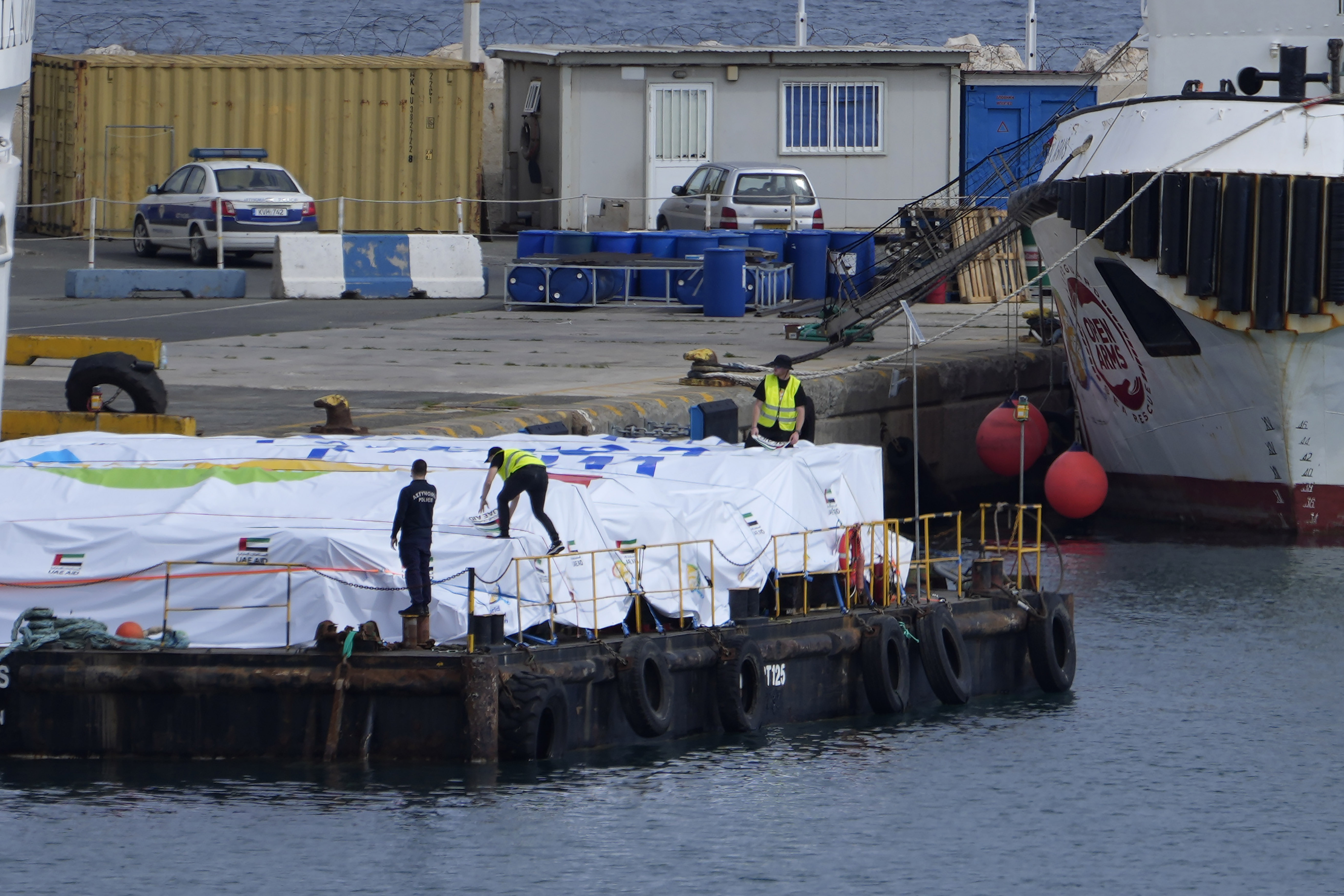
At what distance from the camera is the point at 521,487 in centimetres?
1245

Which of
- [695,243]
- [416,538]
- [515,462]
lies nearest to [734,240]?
[695,243]

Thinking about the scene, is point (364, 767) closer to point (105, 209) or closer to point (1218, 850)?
point (1218, 850)

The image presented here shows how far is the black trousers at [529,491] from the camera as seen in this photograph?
12.4 meters

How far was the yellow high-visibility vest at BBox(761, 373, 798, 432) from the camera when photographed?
16.3m

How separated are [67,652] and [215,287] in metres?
17.5

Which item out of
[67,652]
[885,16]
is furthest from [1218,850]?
[885,16]

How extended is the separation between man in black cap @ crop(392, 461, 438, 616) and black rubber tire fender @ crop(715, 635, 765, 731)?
199 cm

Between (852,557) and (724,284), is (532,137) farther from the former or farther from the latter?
(852,557)

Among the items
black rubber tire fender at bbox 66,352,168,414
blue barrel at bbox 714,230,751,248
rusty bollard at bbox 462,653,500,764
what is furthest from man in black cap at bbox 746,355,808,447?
blue barrel at bbox 714,230,751,248

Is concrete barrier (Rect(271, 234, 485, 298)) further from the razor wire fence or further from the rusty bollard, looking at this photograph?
the razor wire fence

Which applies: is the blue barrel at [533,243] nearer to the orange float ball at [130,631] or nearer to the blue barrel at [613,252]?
the blue barrel at [613,252]

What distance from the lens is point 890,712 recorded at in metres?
13.8

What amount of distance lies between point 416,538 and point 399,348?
12.6 m

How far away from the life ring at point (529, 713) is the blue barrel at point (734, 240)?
58.6 feet
